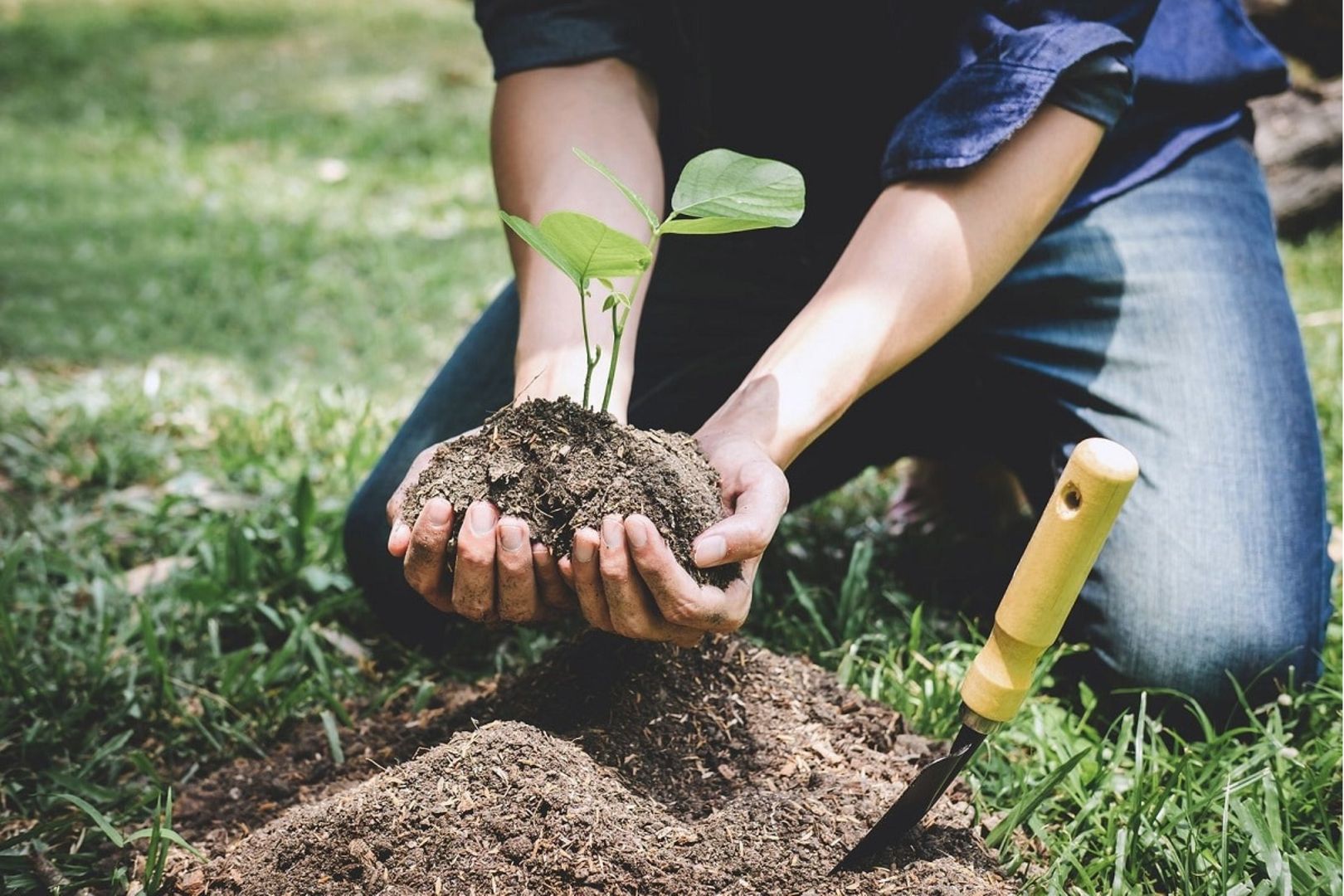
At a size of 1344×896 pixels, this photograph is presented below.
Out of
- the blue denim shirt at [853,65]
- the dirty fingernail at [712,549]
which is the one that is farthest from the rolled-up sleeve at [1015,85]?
the dirty fingernail at [712,549]

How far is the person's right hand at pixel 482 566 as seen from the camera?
1203mm

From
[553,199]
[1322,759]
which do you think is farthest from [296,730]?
[1322,759]

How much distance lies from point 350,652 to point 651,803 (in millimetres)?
790

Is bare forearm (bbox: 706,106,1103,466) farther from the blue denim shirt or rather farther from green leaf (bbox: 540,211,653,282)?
green leaf (bbox: 540,211,653,282)

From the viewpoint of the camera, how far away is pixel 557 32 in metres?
1.80

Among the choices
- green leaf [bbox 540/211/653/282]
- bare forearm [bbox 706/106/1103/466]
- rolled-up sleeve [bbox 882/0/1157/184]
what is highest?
rolled-up sleeve [bbox 882/0/1157/184]

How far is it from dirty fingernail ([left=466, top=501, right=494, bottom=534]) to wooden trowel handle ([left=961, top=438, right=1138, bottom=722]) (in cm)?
55

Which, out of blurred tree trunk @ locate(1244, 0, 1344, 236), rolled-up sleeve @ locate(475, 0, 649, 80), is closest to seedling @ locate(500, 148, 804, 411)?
rolled-up sleeve @ locate(475, 0, 649, 80)

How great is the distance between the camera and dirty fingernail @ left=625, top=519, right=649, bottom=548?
1.15m

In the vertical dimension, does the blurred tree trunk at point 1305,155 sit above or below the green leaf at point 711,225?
below

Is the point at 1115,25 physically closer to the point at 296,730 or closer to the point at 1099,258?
the point at 1099,258

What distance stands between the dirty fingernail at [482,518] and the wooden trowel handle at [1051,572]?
0.55 m

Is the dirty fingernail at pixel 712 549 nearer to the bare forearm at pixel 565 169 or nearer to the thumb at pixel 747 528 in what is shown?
the thumb at pixel 747 528

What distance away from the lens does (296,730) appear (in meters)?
1.67
